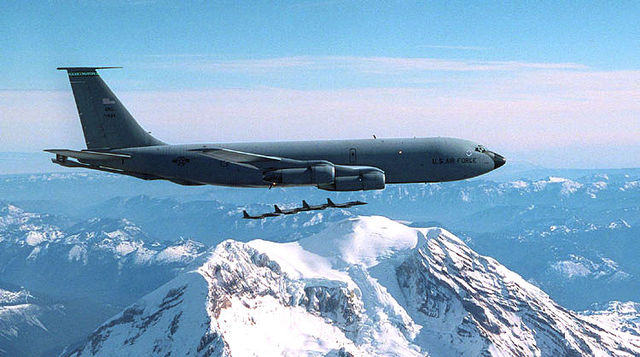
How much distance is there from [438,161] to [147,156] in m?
33.4

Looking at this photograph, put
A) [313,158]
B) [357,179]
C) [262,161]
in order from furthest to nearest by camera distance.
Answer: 1. [313,158]
2. [357,179]
3. [262,161]

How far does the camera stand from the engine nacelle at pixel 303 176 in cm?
6091

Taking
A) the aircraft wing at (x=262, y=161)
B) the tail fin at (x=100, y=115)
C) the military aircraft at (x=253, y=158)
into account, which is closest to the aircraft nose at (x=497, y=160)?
the military aircraft at (x=253, y=158)

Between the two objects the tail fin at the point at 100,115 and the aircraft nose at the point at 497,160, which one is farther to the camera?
the aircraft nose at the point at 497,160

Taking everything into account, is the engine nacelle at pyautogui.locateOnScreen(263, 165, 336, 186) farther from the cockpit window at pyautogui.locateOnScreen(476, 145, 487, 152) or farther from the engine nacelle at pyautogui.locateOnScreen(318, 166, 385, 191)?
the cockpit window at pyautogui.locateOnScreen(476, 145, 487, 152)

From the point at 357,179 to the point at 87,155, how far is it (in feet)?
94.6

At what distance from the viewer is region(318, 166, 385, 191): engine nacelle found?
61.7 meters

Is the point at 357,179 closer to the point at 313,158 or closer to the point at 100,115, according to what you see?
the point at 313,158

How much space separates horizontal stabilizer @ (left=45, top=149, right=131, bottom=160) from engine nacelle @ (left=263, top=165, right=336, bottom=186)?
54.9 feet

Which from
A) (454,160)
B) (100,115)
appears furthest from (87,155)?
(454,160)

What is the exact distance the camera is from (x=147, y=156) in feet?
210

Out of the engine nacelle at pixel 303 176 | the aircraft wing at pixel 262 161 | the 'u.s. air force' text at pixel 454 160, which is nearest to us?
the aircraft wing at pixel 262 161

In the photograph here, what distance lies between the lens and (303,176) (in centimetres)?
6094

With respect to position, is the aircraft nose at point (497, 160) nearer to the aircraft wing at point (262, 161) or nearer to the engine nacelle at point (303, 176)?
the engine nacelle at point (303, 176)
